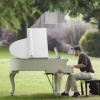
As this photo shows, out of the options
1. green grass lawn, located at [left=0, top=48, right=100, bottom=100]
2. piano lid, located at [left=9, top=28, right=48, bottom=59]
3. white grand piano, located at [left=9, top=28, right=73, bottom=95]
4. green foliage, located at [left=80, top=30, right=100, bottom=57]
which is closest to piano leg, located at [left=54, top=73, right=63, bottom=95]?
white grand piano, located at [left=9, top=28, right=73, bottom=95]

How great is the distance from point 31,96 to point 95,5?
3.26m

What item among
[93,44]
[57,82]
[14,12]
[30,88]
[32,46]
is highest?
[14,12]

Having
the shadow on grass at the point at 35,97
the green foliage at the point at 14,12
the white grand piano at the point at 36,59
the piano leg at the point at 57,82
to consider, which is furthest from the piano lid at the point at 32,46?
the green foliage at the point at 14,12

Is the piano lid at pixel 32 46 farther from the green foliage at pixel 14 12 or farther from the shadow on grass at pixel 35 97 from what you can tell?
the green foliage at pixel 14 12

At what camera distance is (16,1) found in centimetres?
1189

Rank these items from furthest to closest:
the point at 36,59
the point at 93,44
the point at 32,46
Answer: the point at 93,44 → the point at 32,46 → the point at 36,59

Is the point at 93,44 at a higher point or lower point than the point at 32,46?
lower

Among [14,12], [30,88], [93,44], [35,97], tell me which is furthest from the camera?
[93,44]

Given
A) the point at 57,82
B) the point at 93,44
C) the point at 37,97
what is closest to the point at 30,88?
the point at 37,97

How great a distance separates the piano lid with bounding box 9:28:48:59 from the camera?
14.0 m

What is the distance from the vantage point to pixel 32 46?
1411cm

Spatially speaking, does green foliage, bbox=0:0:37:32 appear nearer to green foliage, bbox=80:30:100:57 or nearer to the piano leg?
the piano leg

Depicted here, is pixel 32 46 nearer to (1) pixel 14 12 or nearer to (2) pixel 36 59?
(2) pixel 36 59

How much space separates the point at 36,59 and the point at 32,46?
0.49 meters
